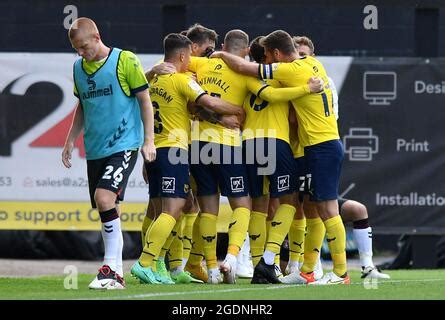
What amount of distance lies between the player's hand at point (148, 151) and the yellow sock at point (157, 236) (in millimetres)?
955

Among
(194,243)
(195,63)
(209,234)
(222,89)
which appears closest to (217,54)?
(195,63)

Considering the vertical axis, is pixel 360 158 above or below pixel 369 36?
below

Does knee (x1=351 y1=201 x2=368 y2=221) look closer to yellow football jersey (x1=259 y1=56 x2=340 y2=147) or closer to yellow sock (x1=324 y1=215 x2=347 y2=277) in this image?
yellow sock (x1=324 y1=215 x2=347 y2=277)

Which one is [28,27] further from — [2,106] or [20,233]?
[20,233]

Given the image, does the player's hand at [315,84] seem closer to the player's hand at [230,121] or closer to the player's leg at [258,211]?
the player's hand at [230,121]

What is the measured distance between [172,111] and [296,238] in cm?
165

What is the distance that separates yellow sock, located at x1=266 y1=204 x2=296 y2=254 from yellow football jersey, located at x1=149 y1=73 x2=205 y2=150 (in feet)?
3.09

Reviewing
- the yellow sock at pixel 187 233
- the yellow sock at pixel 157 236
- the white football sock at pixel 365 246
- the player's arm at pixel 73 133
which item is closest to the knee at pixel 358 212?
the white football sock at pixel 365 246

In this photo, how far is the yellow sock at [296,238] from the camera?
10414 millimetres

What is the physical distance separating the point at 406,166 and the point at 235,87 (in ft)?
14.1
